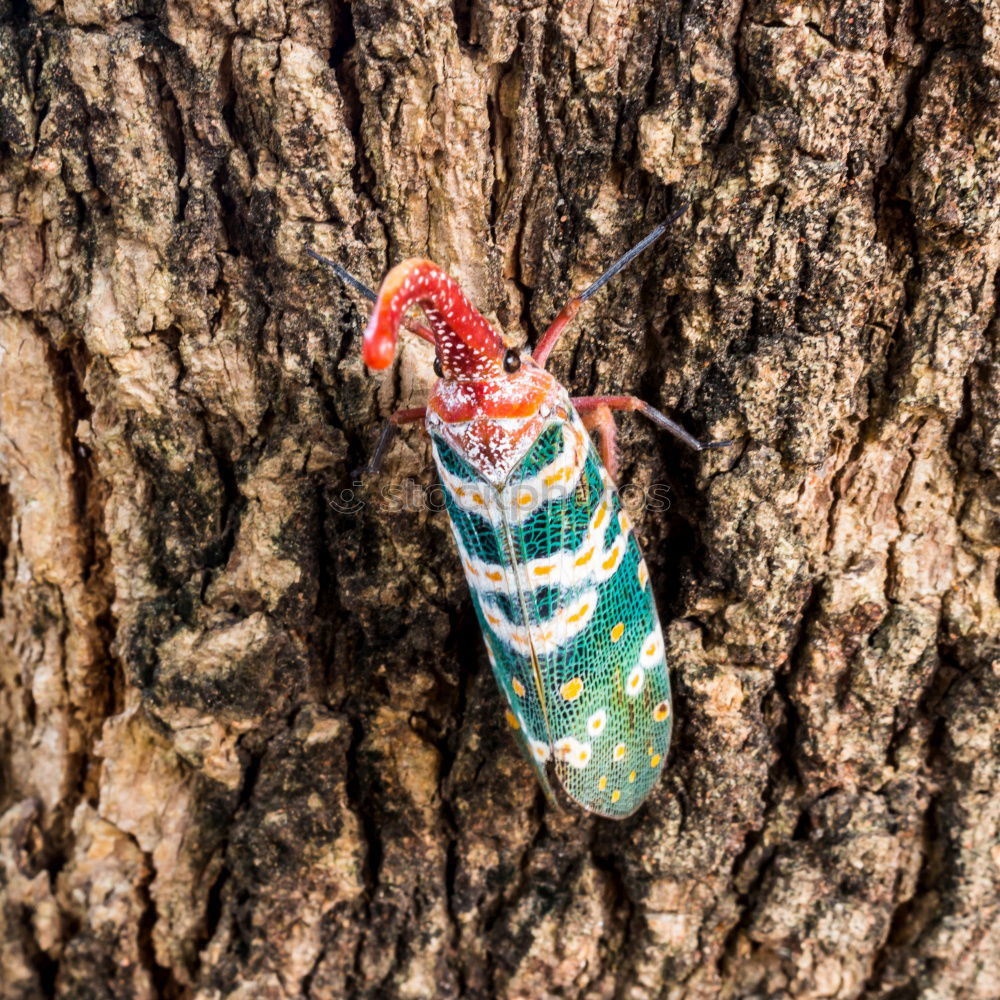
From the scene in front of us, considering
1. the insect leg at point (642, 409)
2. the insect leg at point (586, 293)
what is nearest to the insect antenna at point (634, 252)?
the insect leg at point (586, 293)

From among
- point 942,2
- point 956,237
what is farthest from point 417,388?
point 942,2

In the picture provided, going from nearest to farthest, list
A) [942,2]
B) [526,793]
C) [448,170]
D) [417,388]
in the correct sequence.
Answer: [942,2], [448,170], [417,388], [526,793]

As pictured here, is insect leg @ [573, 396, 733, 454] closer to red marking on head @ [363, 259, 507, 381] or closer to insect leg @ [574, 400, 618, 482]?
insect leg @ [574, 400, 618, 482]

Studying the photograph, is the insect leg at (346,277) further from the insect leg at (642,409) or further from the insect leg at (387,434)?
the insect leg at (642,409)

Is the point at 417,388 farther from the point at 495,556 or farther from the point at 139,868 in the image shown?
the point at 139,868

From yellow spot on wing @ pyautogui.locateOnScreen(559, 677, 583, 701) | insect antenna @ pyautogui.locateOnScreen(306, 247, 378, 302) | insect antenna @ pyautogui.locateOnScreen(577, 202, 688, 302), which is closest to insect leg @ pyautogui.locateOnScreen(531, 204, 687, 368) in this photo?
insect antenna @ pyautogui.locateOnScreen(577, 202, 688, 302)

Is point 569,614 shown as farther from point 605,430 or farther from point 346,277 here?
point 346,277

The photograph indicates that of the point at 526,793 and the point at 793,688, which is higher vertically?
the point at 793,688
